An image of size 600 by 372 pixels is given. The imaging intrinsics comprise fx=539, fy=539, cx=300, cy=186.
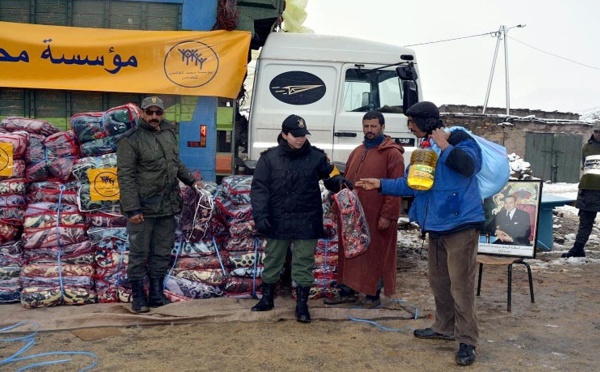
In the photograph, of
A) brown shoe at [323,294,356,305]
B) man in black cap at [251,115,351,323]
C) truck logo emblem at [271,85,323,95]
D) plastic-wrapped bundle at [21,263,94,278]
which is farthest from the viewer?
truck logo emblem at [271,85,323,95]

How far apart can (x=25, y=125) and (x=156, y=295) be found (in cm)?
219

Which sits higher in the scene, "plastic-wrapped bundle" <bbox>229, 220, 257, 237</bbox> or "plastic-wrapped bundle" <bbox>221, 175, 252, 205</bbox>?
"plastic-wrapped bundle" <bbox>221, 175, 252, 205</bbox>

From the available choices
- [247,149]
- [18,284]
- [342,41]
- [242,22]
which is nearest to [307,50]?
[342,41]

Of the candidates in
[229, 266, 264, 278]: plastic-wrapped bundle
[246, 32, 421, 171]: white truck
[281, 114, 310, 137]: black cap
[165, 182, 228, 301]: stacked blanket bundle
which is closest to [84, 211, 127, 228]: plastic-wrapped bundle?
[165, 182, 228, 301]: stacked blanket bundle

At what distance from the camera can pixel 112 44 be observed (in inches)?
232

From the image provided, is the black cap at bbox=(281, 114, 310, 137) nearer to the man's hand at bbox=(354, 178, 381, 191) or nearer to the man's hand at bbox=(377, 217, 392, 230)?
the man's hand at bbox=(354, 178, 381, 191)

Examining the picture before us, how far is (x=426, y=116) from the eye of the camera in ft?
13.1

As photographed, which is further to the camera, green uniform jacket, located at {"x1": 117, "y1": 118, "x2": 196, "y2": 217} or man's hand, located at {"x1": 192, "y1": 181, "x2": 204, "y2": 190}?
man's hand, located at {"x1": 192, "y1": 181, "x2": 204, "y2": 190}

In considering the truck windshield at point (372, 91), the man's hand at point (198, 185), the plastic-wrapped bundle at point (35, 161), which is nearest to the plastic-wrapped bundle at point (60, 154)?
the plastic-wrapped bundle at point (35, 161)

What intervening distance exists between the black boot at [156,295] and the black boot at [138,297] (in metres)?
0.11

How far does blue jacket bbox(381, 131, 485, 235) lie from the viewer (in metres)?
3.85

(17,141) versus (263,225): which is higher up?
(17,141)

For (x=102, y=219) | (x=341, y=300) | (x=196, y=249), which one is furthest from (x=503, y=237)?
(x=102, y=219)

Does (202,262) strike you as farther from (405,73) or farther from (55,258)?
(405,73)
